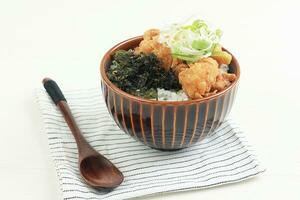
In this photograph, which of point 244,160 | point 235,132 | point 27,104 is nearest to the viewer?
point 244,160

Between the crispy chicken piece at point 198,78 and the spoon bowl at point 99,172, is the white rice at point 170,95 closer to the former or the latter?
the crispy chicken piece at point 198,78

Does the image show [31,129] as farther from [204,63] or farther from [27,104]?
[204,63]

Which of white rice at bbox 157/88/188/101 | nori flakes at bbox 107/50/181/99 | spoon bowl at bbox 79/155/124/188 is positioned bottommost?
spoon bowl at bbox 79/155/124/188

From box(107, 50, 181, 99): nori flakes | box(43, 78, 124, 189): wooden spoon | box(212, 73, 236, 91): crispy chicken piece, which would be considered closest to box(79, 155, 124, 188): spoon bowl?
box(43, 78, 124, 189): wooden spoon

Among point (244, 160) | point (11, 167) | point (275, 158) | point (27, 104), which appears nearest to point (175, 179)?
point (244, 160)

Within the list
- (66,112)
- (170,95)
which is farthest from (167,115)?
(66,112)

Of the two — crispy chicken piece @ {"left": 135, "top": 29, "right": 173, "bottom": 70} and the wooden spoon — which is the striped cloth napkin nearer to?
the wooden spoon

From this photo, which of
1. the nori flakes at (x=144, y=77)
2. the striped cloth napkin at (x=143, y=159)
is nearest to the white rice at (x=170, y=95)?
the nori flakes at (x=144, y=77)
